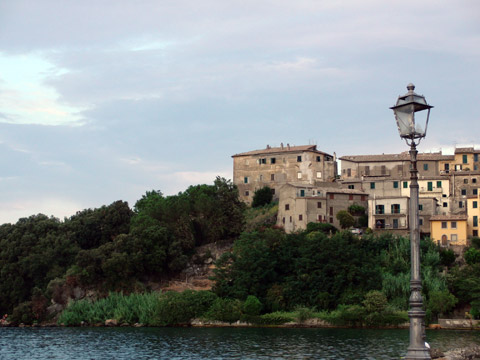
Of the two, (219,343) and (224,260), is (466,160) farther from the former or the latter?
(219,343)

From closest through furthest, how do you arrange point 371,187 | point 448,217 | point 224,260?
point 224,260 → point 448,217 → point 371,187

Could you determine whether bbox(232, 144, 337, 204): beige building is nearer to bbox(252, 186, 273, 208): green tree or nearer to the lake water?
bbox(252, 186, 273, 208): green tree

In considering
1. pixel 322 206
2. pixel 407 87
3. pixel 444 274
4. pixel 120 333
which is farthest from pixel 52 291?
pixel 407 87

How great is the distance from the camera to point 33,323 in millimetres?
78312

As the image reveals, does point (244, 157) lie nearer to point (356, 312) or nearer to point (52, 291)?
point (52, 291)

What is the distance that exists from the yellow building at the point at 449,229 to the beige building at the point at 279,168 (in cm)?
2369

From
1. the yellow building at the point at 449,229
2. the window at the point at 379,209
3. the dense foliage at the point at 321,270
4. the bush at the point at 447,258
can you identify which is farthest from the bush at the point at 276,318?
the window at the point at 379,209

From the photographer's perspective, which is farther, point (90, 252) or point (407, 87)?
point (90, 252)

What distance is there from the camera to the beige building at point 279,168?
4001 inches

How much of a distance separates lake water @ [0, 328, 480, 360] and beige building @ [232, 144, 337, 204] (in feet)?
131

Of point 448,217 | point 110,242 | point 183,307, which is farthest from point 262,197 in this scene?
point 183,307

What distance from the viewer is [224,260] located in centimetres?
7394

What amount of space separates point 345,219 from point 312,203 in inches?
183

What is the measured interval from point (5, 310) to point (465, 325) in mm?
53256
